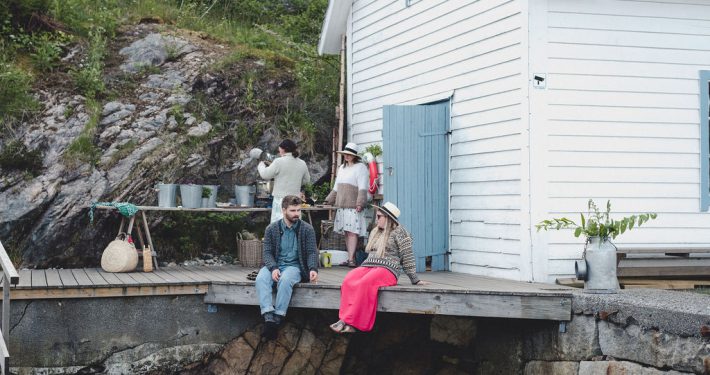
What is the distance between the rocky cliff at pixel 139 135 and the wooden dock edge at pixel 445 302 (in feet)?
10.6

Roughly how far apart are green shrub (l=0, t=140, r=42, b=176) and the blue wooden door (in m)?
4.49

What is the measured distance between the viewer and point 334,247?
12.2 metres

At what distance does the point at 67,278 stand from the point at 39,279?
29cm

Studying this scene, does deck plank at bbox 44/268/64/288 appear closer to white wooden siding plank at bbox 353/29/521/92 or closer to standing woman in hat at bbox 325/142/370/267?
standing woman in hat at bbox 325/142/370/267

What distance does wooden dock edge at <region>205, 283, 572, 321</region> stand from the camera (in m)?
7.84

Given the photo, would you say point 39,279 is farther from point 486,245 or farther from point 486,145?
point 486,145

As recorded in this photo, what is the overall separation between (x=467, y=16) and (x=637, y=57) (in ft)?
6.68

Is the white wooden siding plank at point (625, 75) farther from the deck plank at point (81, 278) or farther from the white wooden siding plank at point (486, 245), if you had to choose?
the deck plank at point (81, 278)

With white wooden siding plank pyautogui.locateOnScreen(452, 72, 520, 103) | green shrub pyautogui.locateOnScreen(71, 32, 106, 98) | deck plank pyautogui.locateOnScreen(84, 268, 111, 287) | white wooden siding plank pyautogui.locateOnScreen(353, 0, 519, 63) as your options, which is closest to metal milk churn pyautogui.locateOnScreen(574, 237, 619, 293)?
white wooden siding plank pyautogui.locateOnScreen(452, 72, 520, 103)

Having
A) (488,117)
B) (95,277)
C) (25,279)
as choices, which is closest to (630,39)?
(488,117)

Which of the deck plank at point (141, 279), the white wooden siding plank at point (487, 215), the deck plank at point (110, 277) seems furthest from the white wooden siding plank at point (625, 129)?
the deck plank at point (110, 277)

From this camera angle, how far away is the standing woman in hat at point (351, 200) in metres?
11.3

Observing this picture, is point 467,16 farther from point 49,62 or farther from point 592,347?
point 49,62

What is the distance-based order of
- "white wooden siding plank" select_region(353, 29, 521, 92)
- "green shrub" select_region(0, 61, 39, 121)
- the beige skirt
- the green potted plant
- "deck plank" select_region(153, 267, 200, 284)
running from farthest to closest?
"green shrub" select_region(0, 61, 39, 121) < the beige skirt < "white wooden siding plank" select_region(353, 29, 521, 92) < "deck plank" select_region(153, 267, 200, 284) < the green potted plant
